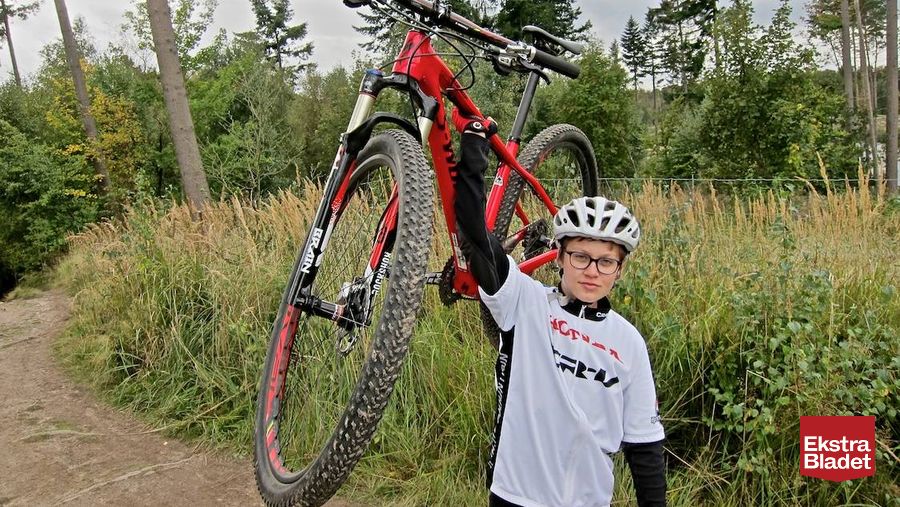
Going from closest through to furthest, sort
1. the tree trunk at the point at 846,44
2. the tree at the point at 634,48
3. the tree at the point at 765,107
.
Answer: the tree at the point at 765,107 < the tree trunk at the point at 846,44 < the tree at the point at 634,48

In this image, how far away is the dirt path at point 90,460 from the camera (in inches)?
116

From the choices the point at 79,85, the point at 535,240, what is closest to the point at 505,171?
the point at 535,240

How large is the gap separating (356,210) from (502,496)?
135cm

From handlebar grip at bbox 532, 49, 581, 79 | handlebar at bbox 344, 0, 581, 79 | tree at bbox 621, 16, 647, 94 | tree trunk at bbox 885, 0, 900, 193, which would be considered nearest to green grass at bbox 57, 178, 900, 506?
handlebar grip at bbox 532, 49, 581, 79

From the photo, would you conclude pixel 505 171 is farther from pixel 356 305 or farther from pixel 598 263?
pixel 598 263

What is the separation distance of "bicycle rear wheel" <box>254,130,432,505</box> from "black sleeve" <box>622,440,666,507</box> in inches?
28.5

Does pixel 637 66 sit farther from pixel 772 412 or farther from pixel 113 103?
pixel 772 412

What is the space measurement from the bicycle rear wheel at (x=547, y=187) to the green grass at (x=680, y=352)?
0.50 m

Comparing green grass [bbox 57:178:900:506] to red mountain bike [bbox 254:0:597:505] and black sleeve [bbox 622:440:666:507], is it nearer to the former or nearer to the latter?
red mountain bike [bbox 254:0:597:505]

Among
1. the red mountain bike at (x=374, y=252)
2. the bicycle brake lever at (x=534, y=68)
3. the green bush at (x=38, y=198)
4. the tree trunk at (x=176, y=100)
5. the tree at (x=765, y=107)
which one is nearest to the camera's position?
the red mountain bike at (x=374, y=252)

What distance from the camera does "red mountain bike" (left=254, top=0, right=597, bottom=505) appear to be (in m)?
1.71

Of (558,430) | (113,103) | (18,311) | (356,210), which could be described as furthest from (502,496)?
(113,103)

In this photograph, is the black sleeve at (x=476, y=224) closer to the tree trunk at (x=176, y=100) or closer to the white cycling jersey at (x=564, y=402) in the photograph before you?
the white cycling jersey at (x=564, y=402)

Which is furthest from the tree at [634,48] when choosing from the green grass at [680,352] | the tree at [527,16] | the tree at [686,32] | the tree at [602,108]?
the green grass at [680,352]
